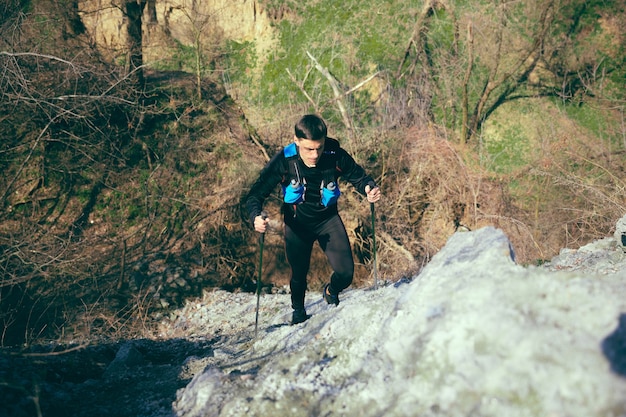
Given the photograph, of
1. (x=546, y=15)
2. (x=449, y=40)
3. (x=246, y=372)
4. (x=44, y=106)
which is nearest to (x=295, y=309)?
(x=246, y=372)

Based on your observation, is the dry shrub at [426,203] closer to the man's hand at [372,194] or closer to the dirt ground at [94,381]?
the dirt ground at [94,381]

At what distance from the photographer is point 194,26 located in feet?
37.8

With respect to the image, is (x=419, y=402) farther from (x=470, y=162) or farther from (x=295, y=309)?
(x=470, y=162)

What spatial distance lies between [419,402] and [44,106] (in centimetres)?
886

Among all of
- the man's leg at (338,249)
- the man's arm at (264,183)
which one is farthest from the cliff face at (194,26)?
the man's leg at (338,249)

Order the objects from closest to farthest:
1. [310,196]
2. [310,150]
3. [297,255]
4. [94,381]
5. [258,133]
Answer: [310,150] → [310,196] → [297,255] → [94,381] → [258,133]

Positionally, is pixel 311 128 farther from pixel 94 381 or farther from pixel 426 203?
pixel 426 203

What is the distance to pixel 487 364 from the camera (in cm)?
257

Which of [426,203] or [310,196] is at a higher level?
[310,196]

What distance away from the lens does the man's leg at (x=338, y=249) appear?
14.8 feet

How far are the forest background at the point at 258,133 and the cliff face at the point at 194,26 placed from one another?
0.05 meters

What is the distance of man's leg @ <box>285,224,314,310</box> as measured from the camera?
463 centimetres

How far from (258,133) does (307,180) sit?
7.06 meters

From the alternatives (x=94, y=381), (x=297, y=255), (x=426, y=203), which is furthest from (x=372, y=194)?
(x=426, y=203)
